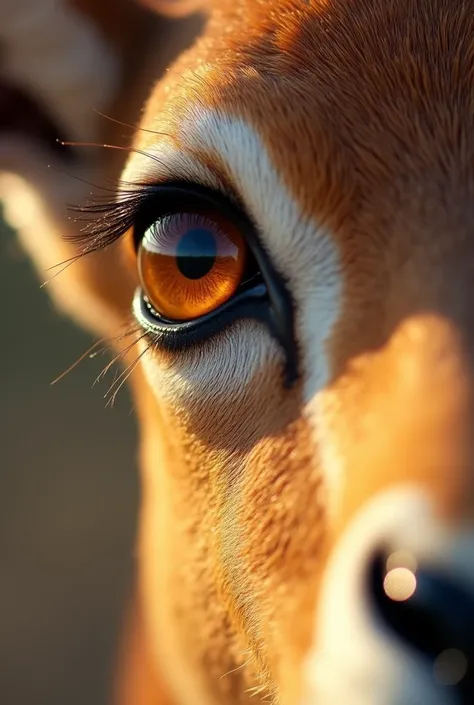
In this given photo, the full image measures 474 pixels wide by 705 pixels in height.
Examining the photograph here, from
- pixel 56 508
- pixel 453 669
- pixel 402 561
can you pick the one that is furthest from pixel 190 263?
pixel 56 508

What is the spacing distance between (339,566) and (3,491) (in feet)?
11.2

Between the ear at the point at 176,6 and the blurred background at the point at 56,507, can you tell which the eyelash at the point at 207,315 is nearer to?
the ear at the point at 176,6

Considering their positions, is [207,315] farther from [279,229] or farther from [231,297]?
[279,229]

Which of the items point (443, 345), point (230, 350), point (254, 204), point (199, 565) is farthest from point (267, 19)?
point (199, 565)

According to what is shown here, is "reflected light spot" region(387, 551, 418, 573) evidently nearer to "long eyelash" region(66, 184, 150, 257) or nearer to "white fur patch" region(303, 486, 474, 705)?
"white fur patch" region(303, 486, 474, 705)

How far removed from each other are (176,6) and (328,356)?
1024 mm

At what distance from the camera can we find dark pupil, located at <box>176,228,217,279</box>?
1483 mm

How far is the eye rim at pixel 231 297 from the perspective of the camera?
1.39 meters

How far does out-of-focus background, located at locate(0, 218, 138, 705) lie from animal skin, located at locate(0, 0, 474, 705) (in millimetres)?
2160

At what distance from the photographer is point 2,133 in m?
2.06

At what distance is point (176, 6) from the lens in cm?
191

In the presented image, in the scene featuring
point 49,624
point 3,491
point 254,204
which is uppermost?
point 3,491

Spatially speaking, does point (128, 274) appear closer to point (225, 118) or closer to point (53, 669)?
point (225, 118)

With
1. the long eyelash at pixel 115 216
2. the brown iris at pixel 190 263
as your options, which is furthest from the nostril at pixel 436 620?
the long eyelash at pixel 115 216
